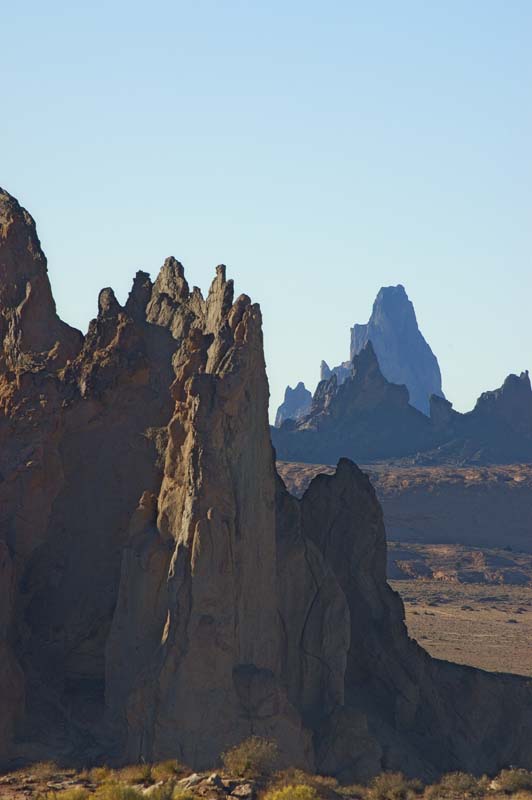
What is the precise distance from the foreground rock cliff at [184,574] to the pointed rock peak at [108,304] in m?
0.09

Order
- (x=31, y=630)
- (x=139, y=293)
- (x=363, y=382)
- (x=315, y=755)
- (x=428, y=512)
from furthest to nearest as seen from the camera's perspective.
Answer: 1. (x=363, y=382)
2. (x=428, y=512)
3. (x=139, y=293)
4. (x=31, y=630)
5. (x=315, y=755)

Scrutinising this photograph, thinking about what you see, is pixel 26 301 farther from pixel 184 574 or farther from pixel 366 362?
pixel 366 362

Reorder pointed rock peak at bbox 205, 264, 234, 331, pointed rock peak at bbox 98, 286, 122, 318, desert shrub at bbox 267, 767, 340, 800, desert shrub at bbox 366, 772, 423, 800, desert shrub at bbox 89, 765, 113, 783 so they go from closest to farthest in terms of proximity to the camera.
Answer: desert shrub at bbox 267, 767, 340, 800 → desert shrub at bbox 89, 765, 113, 783 → desert shrub at bbox 366, 772, 423, 800 → pointed rock peak at bbox 205, 264, 234, 331 → pointed rock peak at bbox 98, 286, 122, 318

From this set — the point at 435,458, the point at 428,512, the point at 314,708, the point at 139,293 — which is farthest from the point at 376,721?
the point at 435,458

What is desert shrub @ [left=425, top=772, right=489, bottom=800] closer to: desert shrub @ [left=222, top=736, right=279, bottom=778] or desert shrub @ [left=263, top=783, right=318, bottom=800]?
desert shrub @ [left=222, top=736, right=279, bottom=778]

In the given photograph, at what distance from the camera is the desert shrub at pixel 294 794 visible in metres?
27.0

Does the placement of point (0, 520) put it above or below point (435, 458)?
below

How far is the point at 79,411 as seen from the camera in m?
40.4

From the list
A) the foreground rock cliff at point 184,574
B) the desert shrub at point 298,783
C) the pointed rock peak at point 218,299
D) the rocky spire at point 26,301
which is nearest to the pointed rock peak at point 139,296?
the foreground rock cliff at point 184,574

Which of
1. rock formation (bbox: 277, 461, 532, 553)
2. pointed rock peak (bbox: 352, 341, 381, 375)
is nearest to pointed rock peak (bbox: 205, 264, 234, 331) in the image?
rock formation (bbox: 277, 461, 532, 553)

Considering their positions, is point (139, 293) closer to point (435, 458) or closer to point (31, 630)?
point (31, 630)

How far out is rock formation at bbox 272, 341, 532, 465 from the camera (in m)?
161

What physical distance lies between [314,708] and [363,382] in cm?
13273

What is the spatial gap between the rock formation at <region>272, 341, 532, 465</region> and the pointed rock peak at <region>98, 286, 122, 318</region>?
112261 mm
